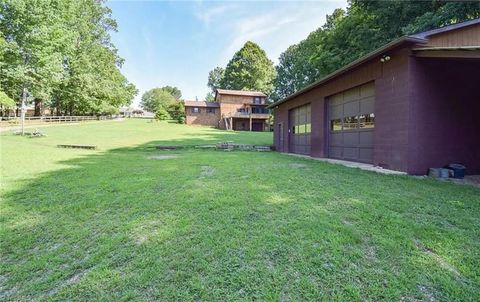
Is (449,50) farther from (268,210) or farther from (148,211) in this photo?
(148,211)

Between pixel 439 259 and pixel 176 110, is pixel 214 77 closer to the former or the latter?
pixel 176 110

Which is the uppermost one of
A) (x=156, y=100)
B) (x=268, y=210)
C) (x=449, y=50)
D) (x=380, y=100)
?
(x=156, y=100)

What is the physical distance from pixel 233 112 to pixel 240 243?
35.3m

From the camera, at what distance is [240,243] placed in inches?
122

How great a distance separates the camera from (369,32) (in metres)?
14.6

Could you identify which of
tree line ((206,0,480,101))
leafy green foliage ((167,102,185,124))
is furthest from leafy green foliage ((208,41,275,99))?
tree line ((206,0,480,101))

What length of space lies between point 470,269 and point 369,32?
48.9 feet

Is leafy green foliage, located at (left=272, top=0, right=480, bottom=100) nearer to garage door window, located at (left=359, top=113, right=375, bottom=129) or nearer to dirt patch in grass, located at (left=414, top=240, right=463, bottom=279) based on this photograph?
garage door window, located at (left=359, top=113, right=375, bottom=129)

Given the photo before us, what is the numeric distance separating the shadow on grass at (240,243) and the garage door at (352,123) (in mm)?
4321

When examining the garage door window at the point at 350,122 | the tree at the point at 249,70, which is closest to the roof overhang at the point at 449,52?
the garage door window at the point at 350,122

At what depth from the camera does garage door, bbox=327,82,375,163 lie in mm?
9578

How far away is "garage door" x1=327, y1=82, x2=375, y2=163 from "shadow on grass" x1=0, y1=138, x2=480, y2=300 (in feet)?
14.2

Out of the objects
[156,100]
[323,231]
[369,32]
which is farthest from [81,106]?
[323,231]

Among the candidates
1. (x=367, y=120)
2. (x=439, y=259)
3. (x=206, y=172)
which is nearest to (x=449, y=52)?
(x=367, y=120)
